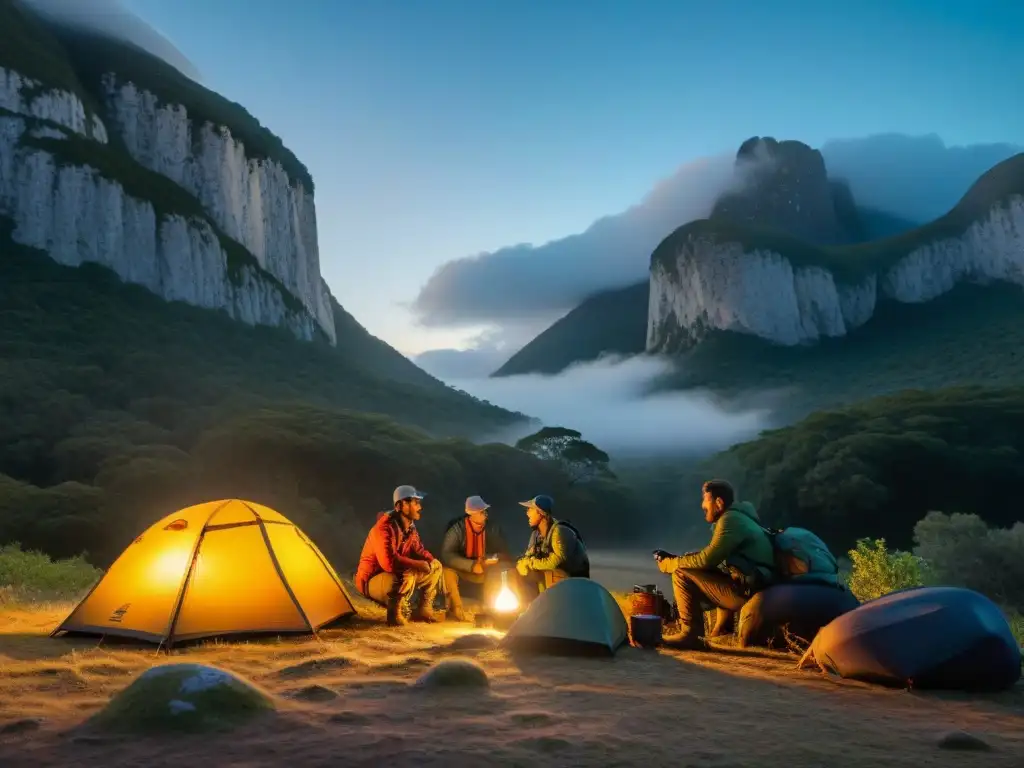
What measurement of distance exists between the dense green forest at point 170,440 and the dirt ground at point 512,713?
31.3 meters

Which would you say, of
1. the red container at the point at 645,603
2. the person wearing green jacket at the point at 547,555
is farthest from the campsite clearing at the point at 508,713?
the person wearing green jacket at the point at 547,555

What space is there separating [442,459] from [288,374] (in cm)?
3011

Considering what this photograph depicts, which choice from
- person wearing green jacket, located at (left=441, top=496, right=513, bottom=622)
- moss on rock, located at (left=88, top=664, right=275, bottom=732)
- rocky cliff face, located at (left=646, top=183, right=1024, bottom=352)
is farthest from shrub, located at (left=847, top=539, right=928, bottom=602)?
rocky cliff face, located at (left=646, top=183, right=1024, bottom=352)

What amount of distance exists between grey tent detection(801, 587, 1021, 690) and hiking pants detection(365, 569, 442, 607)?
643cm

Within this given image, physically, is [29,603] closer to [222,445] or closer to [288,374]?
[222,445]

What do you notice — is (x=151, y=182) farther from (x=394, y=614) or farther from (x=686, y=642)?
(x=686, y=642)

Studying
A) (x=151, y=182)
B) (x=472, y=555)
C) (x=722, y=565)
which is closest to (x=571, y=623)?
(x=722, y=565)

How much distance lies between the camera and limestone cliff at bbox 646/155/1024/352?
453 ft

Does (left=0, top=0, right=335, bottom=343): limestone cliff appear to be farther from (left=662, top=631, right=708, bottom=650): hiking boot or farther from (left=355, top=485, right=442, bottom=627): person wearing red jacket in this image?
(left=662, top=631, right=708, bottom=650): hiking boot

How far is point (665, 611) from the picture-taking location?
1116 centimetres

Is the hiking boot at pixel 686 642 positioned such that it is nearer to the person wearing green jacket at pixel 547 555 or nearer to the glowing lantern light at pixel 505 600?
the person wearing green jacket at pixel 547 555

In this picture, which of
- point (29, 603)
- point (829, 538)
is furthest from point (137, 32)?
point (29, 603)

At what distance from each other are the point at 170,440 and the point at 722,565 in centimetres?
5073

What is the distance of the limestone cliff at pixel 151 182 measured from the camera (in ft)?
268
